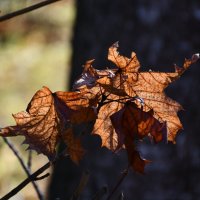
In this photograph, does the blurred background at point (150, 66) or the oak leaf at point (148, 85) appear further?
the blurred background at point (150, 66)

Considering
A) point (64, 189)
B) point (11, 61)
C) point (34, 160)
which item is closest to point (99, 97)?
point (64, 189)

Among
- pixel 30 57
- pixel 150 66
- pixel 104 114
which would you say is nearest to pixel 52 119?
pixel 104 114

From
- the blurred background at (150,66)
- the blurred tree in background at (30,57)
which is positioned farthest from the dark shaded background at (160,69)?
the blurred tree in background at (30,57)

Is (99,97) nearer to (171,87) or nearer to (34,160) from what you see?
(171,87)

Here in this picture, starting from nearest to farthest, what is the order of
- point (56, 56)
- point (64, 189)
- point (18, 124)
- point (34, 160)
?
point (18, 124) < point (64, 189) < point (34, 160) < point (56, 56)

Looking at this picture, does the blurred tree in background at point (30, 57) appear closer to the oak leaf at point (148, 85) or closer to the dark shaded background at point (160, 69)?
the dark shaded background at point (160, 69)

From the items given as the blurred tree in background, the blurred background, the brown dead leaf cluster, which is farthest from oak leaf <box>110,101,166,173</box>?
the blurred tree in background

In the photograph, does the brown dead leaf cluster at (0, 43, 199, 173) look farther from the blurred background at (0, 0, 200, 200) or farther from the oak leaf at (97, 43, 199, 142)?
the blurred background at (0, 0, 200, 200)
